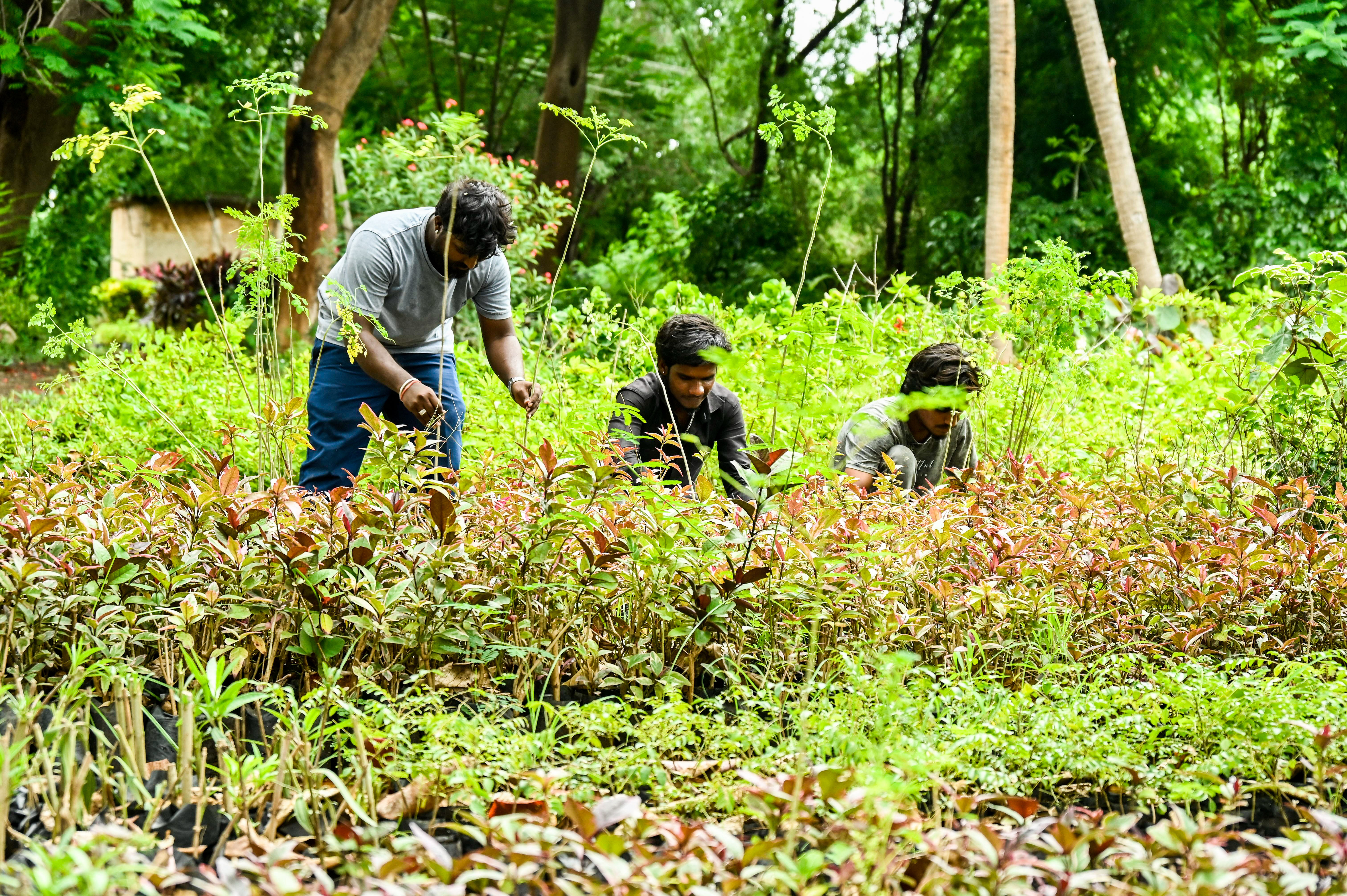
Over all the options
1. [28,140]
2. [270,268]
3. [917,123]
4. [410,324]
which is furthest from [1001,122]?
[28,140]

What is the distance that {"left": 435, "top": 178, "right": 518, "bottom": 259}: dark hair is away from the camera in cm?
344

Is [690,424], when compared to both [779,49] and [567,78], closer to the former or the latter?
[567,78]

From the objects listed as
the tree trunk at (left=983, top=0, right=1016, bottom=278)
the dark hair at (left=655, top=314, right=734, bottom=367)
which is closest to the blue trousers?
the dark hair at (left=655, top=314, right=734, bottom=367)

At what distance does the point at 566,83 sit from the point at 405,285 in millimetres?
8002

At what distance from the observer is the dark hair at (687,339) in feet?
11.9

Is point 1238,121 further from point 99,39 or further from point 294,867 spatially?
point 294,867

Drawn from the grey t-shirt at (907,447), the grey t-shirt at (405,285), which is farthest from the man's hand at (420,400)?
the grey t-shirt at (907,447)

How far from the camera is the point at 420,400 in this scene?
3.41m

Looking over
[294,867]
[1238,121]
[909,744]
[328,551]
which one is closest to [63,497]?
[328,551]

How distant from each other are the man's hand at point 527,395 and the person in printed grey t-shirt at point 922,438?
968 millimetres

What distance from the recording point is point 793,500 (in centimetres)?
248

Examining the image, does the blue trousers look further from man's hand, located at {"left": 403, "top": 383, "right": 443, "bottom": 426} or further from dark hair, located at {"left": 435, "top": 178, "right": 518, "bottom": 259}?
dark hair, located at {"left": 435, "top": 178, "right": 518, "bottom": 259}

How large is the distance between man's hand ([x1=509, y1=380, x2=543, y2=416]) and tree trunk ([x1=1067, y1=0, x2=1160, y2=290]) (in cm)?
601

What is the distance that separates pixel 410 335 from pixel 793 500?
1926 millimetres
